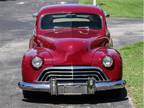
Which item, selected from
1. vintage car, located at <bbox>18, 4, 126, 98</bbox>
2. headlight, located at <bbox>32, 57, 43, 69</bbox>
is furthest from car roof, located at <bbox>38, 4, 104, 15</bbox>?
headlight, located at <bbox>32, 57, 43, 69</bbox>

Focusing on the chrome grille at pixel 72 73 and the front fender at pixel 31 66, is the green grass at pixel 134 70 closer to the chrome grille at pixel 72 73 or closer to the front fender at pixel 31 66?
the chrome grille at pixel 72 73

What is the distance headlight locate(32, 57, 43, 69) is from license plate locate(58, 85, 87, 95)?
25.1 inches

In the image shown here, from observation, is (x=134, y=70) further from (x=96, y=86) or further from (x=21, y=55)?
(x=21, y=55)

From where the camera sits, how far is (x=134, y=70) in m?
12.8

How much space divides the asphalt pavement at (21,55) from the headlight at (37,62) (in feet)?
2.60

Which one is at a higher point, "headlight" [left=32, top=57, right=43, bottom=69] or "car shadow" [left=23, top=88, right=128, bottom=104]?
"headlight" [left=32, top=57, right=43, bottom=69]

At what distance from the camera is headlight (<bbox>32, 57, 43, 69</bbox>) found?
31.6 feet

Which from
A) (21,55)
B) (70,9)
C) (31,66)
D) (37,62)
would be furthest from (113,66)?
(21,55)

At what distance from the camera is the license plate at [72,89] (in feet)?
30.6

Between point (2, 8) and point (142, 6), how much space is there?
37.7ft

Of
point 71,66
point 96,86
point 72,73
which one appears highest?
point 71,66

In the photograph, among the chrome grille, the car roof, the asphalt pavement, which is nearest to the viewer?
the chrome grille

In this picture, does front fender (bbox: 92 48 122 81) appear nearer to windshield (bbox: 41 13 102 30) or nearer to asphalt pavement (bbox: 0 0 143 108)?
asphalt pavement (bbox: 0 0 143 108)

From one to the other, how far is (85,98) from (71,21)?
2154 millimetres
